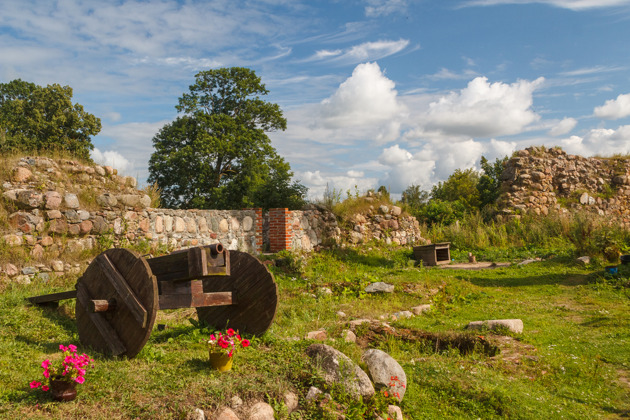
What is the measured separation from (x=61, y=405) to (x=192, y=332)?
6.28 ft

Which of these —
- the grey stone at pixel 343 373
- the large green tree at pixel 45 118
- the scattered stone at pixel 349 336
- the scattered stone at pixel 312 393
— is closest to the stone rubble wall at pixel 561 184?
the scattered stone at pixel 349 336

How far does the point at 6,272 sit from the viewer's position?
7.72 meters

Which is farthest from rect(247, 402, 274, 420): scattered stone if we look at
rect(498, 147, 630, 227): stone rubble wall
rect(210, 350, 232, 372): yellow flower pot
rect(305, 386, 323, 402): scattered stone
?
rect(498, 147, 630, 227): stone rubble wall

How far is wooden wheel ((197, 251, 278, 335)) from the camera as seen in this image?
4.84 m

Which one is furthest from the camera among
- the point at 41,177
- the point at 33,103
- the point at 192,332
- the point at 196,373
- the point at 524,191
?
the point at 33,103

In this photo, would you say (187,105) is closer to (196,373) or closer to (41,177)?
(41,177)

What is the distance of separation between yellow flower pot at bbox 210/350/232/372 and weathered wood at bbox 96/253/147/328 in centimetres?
67

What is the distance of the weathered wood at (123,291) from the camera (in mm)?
4020

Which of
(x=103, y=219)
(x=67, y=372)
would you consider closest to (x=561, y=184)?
(x=103, y=219)

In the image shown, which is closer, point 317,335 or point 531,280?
point 317,335

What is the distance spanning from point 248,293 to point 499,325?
377 cm

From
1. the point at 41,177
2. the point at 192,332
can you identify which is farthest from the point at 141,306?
the point at 41,177

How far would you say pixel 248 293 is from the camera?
195 inches

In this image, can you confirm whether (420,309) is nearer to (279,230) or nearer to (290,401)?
(290,401)
